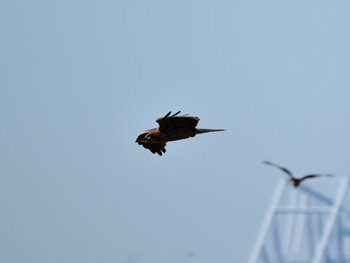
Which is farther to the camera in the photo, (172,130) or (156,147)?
(156,147)

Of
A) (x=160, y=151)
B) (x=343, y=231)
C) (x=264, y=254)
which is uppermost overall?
(x=343, y=231)

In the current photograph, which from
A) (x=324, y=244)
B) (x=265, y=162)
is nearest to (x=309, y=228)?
(x=324, y=244)

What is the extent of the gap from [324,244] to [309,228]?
3.27ft

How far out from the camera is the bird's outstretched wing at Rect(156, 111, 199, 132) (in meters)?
19.8

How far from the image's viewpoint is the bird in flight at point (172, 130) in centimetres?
1986

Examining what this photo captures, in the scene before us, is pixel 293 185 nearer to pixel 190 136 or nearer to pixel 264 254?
pixel 264 254

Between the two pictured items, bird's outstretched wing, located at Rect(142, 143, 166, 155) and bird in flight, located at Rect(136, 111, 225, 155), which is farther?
bird's outstretched wing, located at Rect(142, 143, 166, 155)

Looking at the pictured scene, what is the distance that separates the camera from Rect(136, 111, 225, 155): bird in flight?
19859mm

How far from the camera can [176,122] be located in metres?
19.9

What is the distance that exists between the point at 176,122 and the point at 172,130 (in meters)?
0.28

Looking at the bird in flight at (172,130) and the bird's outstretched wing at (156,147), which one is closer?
the bird in flight at (172,130)

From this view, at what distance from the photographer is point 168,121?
65.1 ft

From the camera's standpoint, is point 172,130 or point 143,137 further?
point 143,137

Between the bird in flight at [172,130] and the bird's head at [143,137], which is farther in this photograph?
the bird's head at [143,137]
